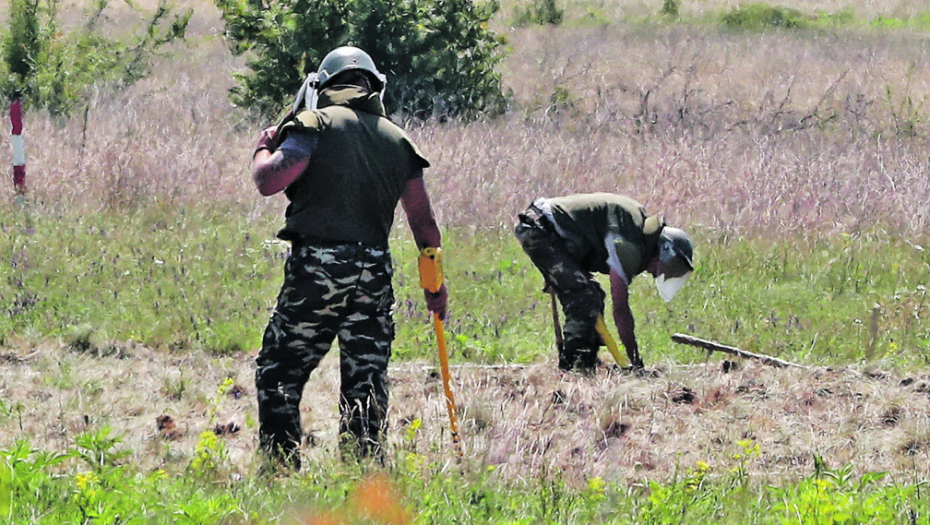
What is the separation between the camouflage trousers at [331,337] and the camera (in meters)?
4.62

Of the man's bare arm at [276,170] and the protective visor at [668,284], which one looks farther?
the protective visor at [668,284]

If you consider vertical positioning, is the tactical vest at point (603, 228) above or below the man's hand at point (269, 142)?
below

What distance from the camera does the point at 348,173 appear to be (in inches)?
180

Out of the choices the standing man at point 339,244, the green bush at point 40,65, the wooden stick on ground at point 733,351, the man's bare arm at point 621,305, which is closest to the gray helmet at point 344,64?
the standing man at point 339,244

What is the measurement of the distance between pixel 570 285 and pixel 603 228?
1.18 feet

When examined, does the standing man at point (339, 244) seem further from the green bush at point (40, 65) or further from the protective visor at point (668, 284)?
the green bush at point (40, 65)

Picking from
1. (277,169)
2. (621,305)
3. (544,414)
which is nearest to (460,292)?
(621,305)

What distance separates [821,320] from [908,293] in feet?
Answer: 2.80

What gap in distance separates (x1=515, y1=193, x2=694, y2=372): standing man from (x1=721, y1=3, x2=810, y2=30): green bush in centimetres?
2173

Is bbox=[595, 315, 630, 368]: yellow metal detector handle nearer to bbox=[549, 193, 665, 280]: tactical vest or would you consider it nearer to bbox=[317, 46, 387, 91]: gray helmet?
bbox=[549, 193, 665, 280]: tactical vest

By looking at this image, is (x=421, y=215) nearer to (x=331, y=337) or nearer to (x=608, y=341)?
(x=331, y=337)

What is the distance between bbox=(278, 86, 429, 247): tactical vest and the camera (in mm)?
4551

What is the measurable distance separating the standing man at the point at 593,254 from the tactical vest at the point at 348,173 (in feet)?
6.34

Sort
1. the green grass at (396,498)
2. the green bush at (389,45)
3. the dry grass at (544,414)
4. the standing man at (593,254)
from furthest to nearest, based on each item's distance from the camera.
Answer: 1. the green bush at (389,45)
2. the standing man at (593,254)
3. the dry grass at (544,414)
4. the green grass at (396,498)
